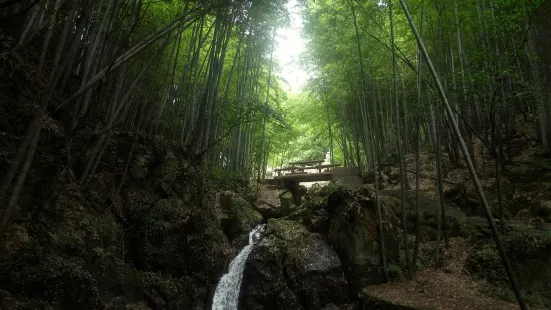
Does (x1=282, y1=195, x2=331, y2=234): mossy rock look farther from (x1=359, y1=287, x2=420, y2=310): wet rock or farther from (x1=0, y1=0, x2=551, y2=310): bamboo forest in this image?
(x1=359, y1=287, x2=420, y2=310): wet rock

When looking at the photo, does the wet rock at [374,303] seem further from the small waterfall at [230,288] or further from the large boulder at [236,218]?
the large boulder at [236,218]

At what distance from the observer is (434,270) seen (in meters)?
6.23

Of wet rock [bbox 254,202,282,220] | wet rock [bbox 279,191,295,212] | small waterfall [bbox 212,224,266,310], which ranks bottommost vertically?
small waterfall [bbox 212,224,266,310]

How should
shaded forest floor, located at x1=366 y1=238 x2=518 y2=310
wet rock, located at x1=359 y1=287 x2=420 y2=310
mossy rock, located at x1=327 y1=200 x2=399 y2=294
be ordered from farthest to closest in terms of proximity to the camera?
mossy rock, located at x1=327 y1=200 x2=399 y2=294
wet rock, located at x1=359 y1=287 x2=420 y2=310
shaded forest floor, located at x1=366 y1=238 x2=518 y2=310

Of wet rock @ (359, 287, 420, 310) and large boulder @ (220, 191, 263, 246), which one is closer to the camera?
wet rock @ (359, 287, 420, 310)

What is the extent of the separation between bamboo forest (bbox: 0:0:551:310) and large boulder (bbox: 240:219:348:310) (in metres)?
0.03

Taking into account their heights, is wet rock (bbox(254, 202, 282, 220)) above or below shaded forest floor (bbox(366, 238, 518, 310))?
above

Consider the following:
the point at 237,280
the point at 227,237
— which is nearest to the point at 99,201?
the point at 237,280

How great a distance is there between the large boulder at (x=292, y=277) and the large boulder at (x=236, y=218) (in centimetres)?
208

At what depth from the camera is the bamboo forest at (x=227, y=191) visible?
13.0ft

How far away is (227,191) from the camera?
1027 centimetres

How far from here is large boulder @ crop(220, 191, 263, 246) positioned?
8.94 metres

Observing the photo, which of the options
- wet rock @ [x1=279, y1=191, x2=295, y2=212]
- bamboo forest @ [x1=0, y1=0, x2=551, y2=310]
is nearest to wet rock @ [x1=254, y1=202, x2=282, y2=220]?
wet rock @ [x1=279, y1=191, x2=295, y2=212]

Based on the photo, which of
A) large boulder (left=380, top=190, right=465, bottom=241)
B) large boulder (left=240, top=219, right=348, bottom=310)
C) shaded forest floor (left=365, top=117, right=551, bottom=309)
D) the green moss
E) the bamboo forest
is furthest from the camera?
large boulder (left=380, top=190, right=465, bottom=241)
